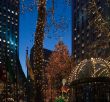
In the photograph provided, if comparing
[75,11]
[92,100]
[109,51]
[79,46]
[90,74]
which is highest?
[75,11]

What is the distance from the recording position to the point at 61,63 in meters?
58.9

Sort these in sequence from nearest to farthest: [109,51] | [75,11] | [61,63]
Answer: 1. [61,63]
2. [109,51]
3. [75,11]

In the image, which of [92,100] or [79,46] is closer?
[92,100]

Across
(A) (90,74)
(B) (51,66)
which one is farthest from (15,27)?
(A) (90,74)

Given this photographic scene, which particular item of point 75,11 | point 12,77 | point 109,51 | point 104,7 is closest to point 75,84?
point 12,77

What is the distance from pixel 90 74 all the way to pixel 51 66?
4123cm

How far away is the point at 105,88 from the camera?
17.1m

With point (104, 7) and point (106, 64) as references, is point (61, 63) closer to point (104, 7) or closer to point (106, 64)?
point (106, 64)

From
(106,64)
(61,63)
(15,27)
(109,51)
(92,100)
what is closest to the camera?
(92,100)

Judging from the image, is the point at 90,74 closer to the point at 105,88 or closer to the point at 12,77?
the point at 105,88

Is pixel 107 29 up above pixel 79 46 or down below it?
below

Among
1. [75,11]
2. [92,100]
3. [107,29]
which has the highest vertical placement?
[75,11]

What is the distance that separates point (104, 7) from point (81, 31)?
2563 cm

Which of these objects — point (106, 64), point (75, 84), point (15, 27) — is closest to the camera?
point (75, 84)
